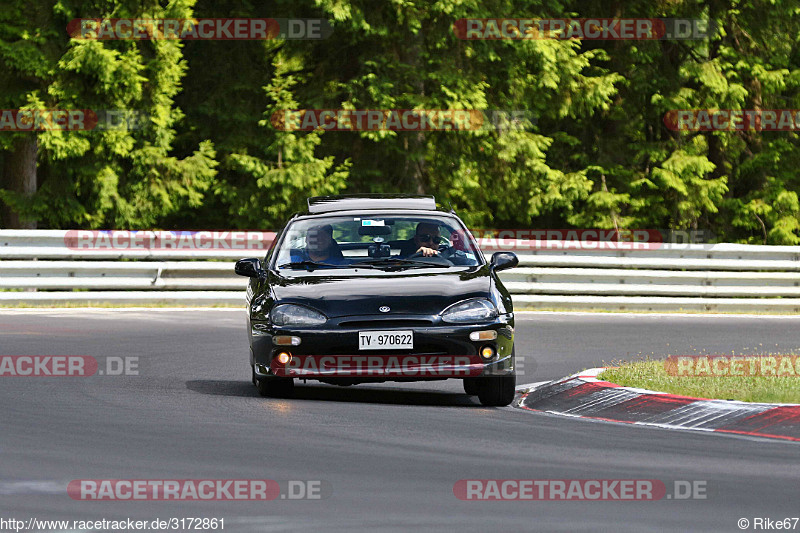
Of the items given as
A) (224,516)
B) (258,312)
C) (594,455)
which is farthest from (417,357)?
(224,516)

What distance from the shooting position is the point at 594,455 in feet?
29.6

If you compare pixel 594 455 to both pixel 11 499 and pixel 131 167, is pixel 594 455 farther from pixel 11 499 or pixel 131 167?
pixel 131 167

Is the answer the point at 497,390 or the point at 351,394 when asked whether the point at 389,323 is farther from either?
the point at 351,394

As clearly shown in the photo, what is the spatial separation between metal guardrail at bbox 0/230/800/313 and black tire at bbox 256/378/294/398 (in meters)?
10.2

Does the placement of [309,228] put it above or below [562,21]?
below

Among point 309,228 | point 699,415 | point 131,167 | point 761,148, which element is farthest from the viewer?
point 761,148

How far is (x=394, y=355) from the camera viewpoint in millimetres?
11359

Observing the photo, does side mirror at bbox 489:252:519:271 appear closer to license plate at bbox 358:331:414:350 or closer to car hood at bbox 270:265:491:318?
car hood at bbox 270:265:491:318

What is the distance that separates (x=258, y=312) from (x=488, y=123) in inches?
737
